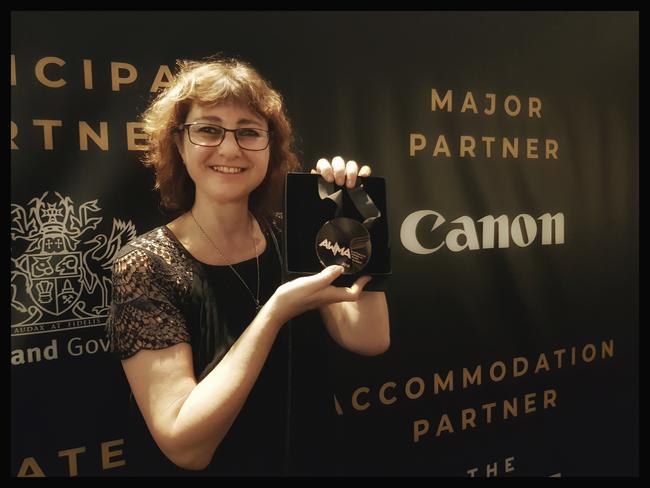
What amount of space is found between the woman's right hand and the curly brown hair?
1.03ft

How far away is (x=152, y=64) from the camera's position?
4.07 feet

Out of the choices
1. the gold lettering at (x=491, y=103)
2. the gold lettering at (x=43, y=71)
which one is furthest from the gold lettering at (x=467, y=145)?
the gold lettering at (x=43, y=71)

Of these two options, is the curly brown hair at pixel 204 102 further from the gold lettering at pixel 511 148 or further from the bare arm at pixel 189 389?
the gold lettering at pixel 511 148

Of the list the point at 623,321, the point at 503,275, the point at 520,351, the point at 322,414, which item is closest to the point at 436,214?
the point at 503,275

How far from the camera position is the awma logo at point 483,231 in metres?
1.62

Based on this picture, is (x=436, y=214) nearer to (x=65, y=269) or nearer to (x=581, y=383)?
(x=581, y=383)

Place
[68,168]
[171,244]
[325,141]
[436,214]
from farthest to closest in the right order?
[436,214], [325,141], [68,168], [171,244]

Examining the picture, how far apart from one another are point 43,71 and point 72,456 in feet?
3.35

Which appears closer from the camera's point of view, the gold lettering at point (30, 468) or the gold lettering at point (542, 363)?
the gold lettering at point (30, 468)

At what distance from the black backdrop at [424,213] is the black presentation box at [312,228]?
1.27ft

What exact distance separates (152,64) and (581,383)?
6.68 ft

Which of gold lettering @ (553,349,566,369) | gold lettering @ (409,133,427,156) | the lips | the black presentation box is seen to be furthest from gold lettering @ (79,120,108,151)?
gold lettering @ (553,349,566,369)

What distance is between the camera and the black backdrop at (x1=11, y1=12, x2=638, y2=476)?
1.19 metres

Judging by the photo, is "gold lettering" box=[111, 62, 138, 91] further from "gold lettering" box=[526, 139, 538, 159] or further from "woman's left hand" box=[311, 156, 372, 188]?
"gold lettering" box=[526, 139, 538, 159]
